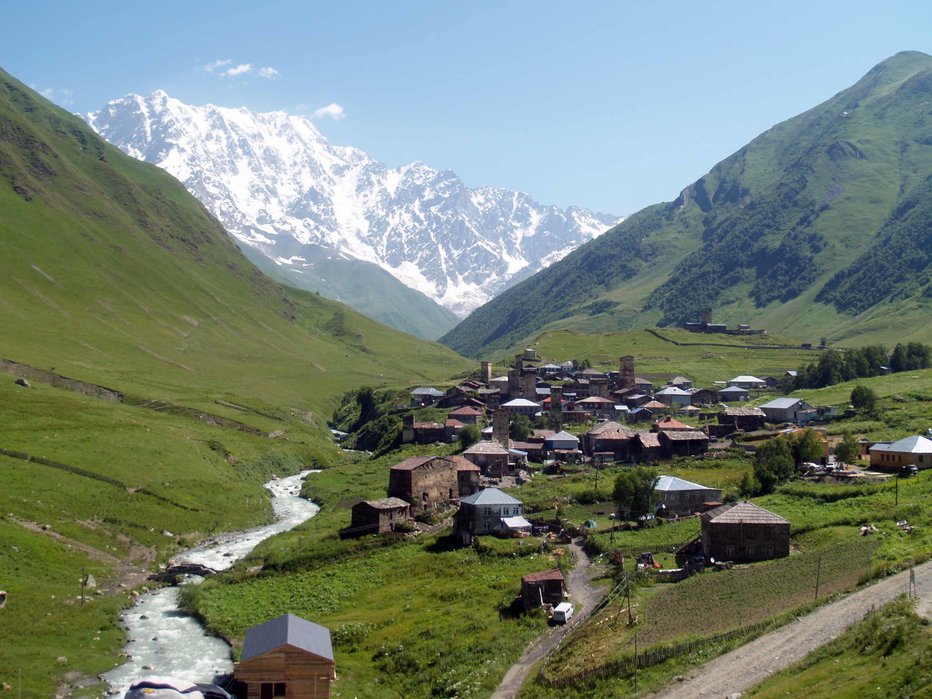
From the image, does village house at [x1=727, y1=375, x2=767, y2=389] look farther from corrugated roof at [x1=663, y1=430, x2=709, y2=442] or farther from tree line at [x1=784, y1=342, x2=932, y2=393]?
corrugated roof at [x1=663, y1=430, x2=709, y2=442]

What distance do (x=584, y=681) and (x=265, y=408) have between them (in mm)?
129009

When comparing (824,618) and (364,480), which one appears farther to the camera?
(364,480)

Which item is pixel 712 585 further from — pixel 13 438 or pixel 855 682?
pixel 13 438

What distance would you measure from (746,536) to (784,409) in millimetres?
64165

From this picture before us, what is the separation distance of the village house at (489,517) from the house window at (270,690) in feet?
104

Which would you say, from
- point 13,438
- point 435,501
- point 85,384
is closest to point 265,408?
point 85,384

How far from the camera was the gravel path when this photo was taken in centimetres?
3684

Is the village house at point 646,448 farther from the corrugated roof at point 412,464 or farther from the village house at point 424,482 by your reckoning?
the corrugated roof at point 412,464

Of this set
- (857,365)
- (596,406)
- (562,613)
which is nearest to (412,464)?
(562,613)

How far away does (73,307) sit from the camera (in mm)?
194000

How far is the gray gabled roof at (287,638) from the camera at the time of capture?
41250 mm

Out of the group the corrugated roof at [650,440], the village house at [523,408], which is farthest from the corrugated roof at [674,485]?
the village house at [523,408]

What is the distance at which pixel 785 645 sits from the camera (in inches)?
1537

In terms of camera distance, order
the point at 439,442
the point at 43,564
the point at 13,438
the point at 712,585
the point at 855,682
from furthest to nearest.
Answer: the point at 439,442 → the point at 13,438 → the point at 43,564 → the point at 712,585 → the point at 855,682
